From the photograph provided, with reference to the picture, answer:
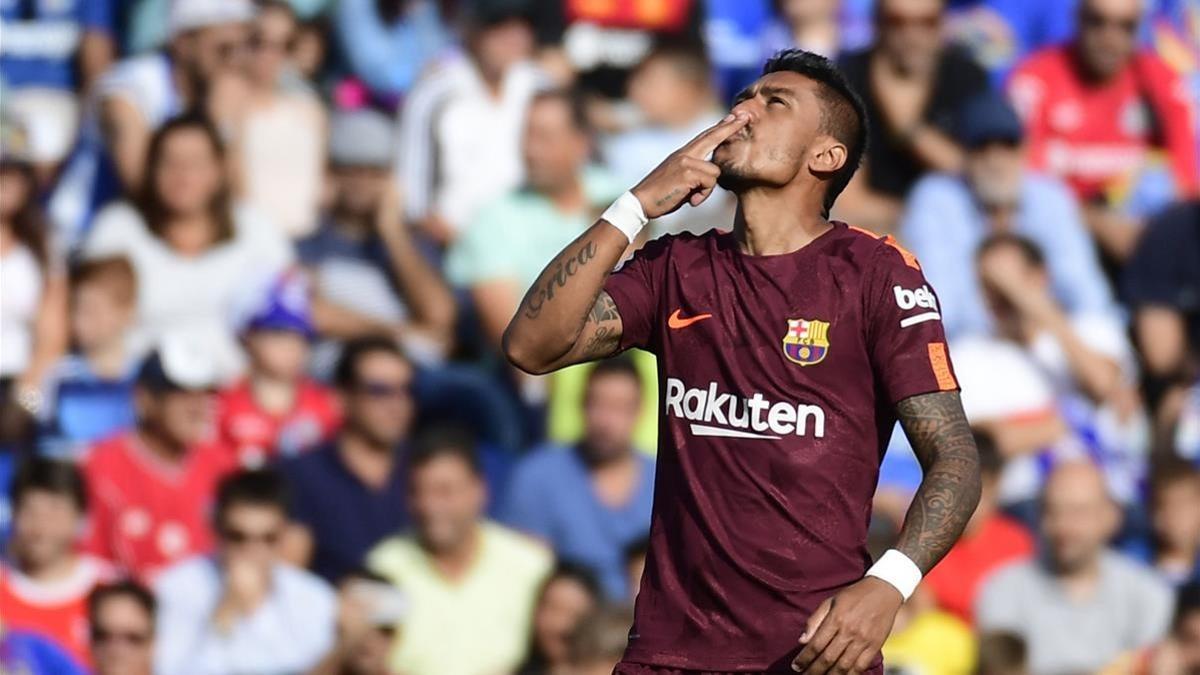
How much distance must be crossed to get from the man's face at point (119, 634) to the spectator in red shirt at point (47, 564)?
0.25 m

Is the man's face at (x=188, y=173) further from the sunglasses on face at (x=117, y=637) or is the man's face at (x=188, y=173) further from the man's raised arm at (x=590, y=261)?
the man's raised arm at (x=590, y=261)

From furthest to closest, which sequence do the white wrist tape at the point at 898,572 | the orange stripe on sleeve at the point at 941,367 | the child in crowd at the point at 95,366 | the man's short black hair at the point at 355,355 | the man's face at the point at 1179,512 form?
the man's face at the point at 1179,512 → the child in crowd at the point at 95,366 → the man's short black hair at the point at 355,355 → the orange stripe on sleeve at the point at 941,367 → the white wrist tape at the point at 898,572

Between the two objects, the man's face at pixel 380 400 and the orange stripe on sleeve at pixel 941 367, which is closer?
the orange stripe on sleeve at pixel 941 367

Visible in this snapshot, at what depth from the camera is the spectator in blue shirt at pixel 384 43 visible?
12.0m

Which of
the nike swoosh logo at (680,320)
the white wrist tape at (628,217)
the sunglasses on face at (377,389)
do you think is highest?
the white wrist tape at (628,217)

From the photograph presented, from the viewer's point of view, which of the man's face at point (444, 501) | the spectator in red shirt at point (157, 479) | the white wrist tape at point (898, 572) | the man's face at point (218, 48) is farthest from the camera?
the man's face at point (218, 48)

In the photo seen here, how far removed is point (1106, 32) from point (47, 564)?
6.35 metres

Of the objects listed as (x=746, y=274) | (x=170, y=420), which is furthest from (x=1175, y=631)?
(x=746, y=274)

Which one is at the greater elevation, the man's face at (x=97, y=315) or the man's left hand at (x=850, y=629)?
the man's face at (x=97, y=315)

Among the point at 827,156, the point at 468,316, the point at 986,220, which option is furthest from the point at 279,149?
the point at 827,156

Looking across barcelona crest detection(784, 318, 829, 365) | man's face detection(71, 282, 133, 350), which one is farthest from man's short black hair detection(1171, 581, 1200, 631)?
barcelona crest detection(784, 318, 829, 365)

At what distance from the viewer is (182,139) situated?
10.5m

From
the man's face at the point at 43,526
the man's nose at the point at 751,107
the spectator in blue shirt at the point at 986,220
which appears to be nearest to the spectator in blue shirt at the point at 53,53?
the man's face at the point at 43,526

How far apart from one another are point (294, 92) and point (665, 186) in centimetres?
655
